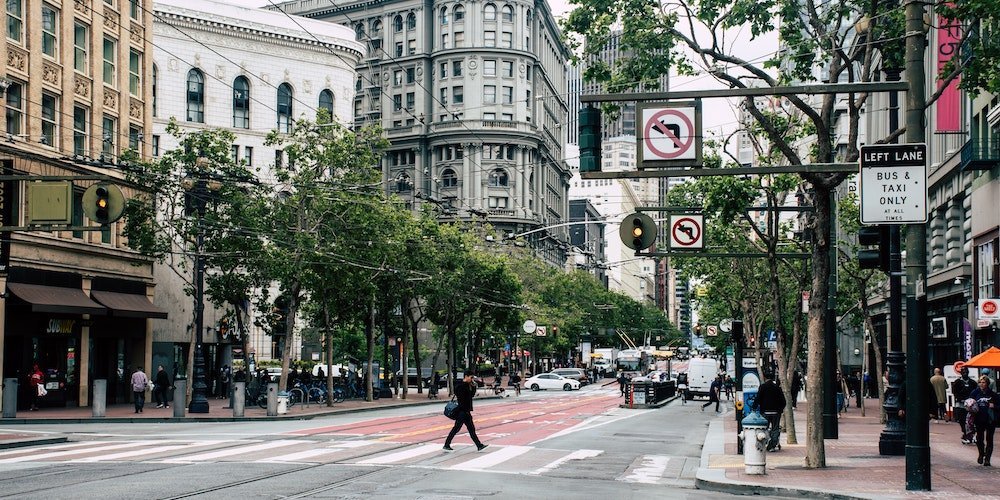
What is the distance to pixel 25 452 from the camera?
24188 millimetres

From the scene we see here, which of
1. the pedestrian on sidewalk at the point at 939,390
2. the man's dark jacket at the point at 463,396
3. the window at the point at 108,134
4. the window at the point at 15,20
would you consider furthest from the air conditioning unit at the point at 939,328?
the window at the point at 15,20

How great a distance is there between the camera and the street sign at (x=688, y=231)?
3088 centimetres

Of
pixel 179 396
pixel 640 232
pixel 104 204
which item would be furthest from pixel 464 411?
pixel 179 396

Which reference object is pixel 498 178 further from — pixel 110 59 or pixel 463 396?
pixel 463 396

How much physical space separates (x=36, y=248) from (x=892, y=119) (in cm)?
3112

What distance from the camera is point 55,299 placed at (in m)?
43.4

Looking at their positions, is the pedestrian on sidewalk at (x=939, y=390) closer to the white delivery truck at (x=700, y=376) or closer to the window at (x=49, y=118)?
the white delivery truck at (x=700, y=376)

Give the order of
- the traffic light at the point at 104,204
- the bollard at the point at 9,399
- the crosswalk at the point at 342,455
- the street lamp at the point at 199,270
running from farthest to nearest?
the street lamp at the point at 199,270 < the bollard at the point at 9,399 < the traffic light at the point at 104,204 < the crosswalk at the point at 342,455

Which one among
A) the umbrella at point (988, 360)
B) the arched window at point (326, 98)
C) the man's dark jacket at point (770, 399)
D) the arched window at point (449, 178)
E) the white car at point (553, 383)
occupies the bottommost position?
the white car at point (553, 383)

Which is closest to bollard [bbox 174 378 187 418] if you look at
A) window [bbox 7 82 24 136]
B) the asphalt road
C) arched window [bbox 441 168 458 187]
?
the asphalt road

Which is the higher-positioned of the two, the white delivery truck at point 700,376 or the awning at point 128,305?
the awning at point 128,305

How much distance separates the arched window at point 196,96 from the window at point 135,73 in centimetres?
3322

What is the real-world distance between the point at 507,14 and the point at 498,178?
1812 centimetres

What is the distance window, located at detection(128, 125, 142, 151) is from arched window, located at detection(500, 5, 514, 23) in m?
82.4
